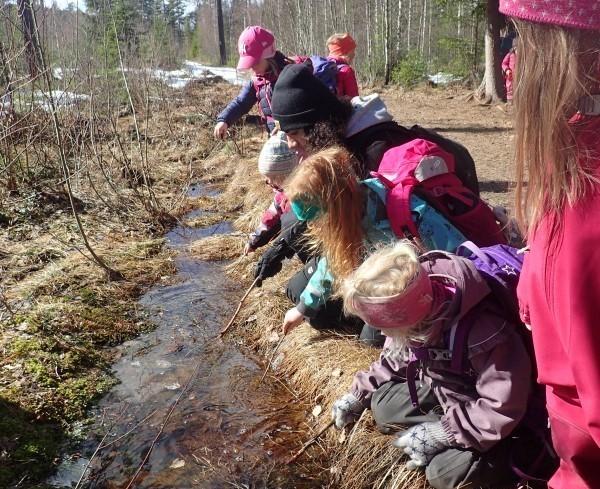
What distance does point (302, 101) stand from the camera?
2.86 m

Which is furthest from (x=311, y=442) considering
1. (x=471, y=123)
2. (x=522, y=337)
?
(x=471, y=123)

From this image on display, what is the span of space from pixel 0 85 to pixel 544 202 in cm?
630

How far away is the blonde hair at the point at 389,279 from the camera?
6.23 ft

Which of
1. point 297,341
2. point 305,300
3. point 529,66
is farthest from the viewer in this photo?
point 297,341

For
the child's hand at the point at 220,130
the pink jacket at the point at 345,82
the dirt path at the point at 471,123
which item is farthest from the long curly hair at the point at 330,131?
the dirt path at the point at 471,123

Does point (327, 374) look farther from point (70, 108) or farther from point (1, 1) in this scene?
point (70, 108)

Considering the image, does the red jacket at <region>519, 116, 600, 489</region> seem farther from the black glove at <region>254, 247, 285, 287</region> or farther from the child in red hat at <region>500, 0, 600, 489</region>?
the black glove at <region>254, 247, 285, 287</region>

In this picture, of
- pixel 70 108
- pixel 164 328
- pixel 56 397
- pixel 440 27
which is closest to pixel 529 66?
pixel 56 397

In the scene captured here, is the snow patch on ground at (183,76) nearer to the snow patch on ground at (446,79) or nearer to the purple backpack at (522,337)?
the snow patch on ground at (446,79)

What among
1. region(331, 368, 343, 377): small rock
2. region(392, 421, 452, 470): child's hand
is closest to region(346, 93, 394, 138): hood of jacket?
region(331, 368, 343, 377): small rock

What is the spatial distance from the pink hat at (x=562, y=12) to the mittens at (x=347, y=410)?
1992 mm

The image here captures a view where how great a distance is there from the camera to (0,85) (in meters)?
6.11

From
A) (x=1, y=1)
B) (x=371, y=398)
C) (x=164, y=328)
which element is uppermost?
(x=1, y=1)

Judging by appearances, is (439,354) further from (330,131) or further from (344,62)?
(344,62)
